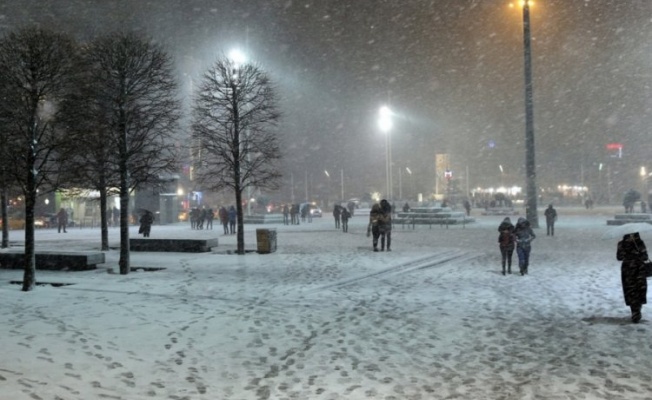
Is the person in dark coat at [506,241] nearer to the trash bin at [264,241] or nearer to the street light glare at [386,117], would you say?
the trash bin at [264,241]

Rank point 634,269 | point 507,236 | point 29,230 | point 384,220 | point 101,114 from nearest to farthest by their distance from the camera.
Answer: point 634,269 < point 29,230 < point 101,114 < point 507,236 < point 384,220

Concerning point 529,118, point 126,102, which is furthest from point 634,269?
point 529,118

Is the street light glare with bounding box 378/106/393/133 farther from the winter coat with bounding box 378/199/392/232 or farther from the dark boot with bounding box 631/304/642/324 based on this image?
the dark boot with bounding box 631/304/642/324

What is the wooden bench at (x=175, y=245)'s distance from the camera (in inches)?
839

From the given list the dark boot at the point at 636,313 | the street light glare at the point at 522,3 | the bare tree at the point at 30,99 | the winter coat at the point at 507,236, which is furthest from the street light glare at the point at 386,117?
the dark boot at the point at 636,313

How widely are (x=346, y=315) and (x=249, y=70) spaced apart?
13.7m

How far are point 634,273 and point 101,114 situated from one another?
12.7m

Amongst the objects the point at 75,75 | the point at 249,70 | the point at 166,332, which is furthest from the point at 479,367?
the point at 249,70

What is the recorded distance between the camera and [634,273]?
30.2 ft

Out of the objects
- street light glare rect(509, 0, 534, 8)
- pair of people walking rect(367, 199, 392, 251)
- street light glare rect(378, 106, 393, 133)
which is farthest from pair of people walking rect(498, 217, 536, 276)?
street light glare rect(378, 106, 393, 133)

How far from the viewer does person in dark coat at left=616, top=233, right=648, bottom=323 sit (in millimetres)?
9047

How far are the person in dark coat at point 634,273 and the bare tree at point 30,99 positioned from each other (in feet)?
37.9

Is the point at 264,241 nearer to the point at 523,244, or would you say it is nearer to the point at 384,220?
the point at 384,220

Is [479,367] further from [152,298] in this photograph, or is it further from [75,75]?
[75,75]
